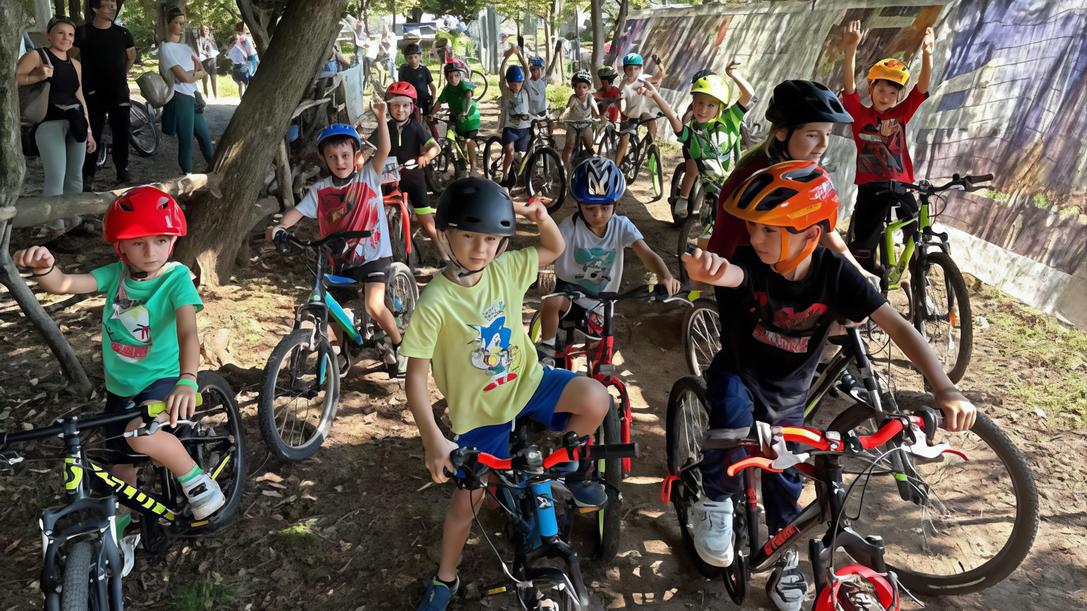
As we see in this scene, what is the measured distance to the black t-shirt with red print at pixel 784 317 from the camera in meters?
3.18

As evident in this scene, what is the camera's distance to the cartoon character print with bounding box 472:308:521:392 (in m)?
3.26

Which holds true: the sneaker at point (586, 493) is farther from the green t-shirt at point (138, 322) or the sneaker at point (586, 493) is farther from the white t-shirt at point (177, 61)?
the white t-shirt at point (177, 61)

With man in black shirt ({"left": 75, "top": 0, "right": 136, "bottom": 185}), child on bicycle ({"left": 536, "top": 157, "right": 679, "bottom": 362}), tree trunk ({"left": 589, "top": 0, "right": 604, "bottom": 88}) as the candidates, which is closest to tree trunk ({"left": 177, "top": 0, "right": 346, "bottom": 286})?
man in black shirt ({"left": 75, "top": 0, "right": 136, "bottom": 185})

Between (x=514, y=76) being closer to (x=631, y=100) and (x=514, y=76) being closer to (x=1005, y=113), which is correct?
(x=631, y=100)

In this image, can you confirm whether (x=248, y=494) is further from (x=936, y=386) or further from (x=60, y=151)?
(x=60, y=151)

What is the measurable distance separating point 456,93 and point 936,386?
10155mm

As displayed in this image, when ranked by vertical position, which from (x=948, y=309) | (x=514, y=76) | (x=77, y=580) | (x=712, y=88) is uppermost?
(x=712, y=88)

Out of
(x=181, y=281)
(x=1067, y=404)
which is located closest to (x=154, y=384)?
(x=181, y=281)

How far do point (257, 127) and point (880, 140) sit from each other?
5.51 metres

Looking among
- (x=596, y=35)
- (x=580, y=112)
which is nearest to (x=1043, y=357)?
(x=580, y=112)

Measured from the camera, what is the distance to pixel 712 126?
832cm

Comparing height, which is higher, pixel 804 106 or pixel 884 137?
pixel 804 106

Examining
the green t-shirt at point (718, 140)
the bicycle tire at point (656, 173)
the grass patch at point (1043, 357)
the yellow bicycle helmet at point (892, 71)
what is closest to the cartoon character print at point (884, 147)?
the yellow bicycle helmet at point (892, 71)

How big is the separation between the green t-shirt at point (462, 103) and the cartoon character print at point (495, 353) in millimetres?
9049
